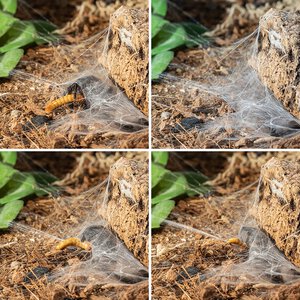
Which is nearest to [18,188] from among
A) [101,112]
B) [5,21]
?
[101,112]

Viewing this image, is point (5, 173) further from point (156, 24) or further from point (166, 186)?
point (156, 24)

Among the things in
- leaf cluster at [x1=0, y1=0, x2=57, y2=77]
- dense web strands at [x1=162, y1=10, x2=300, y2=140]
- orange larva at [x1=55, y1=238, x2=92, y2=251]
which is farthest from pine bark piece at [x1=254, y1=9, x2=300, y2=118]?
orange larva at [x1=55, y1=238, x2=92, y2=251]

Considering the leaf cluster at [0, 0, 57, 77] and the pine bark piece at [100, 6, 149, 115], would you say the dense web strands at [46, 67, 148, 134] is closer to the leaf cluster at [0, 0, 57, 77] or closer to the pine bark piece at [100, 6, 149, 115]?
the pine bark piece at [100, 6, 149, 115]

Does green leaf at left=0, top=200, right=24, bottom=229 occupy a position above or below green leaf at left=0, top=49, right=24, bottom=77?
below

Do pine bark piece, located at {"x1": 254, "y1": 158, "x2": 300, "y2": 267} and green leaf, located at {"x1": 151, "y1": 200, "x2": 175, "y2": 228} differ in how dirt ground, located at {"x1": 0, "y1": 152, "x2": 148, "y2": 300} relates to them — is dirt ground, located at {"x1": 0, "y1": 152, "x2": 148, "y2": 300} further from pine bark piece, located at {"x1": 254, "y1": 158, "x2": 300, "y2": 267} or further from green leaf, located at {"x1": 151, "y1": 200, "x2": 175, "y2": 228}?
pine bark piece, located at {"x1": 254, "y1": 158, "x2": 300, "y2": 267}

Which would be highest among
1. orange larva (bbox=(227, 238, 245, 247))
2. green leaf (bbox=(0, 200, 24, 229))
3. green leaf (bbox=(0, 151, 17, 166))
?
green leaf (bbox=(0, 151, 17, 166))

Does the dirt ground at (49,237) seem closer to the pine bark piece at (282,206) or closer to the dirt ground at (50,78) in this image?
the dirt ground at (50,78)

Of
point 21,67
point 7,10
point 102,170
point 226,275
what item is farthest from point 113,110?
point 226,275
